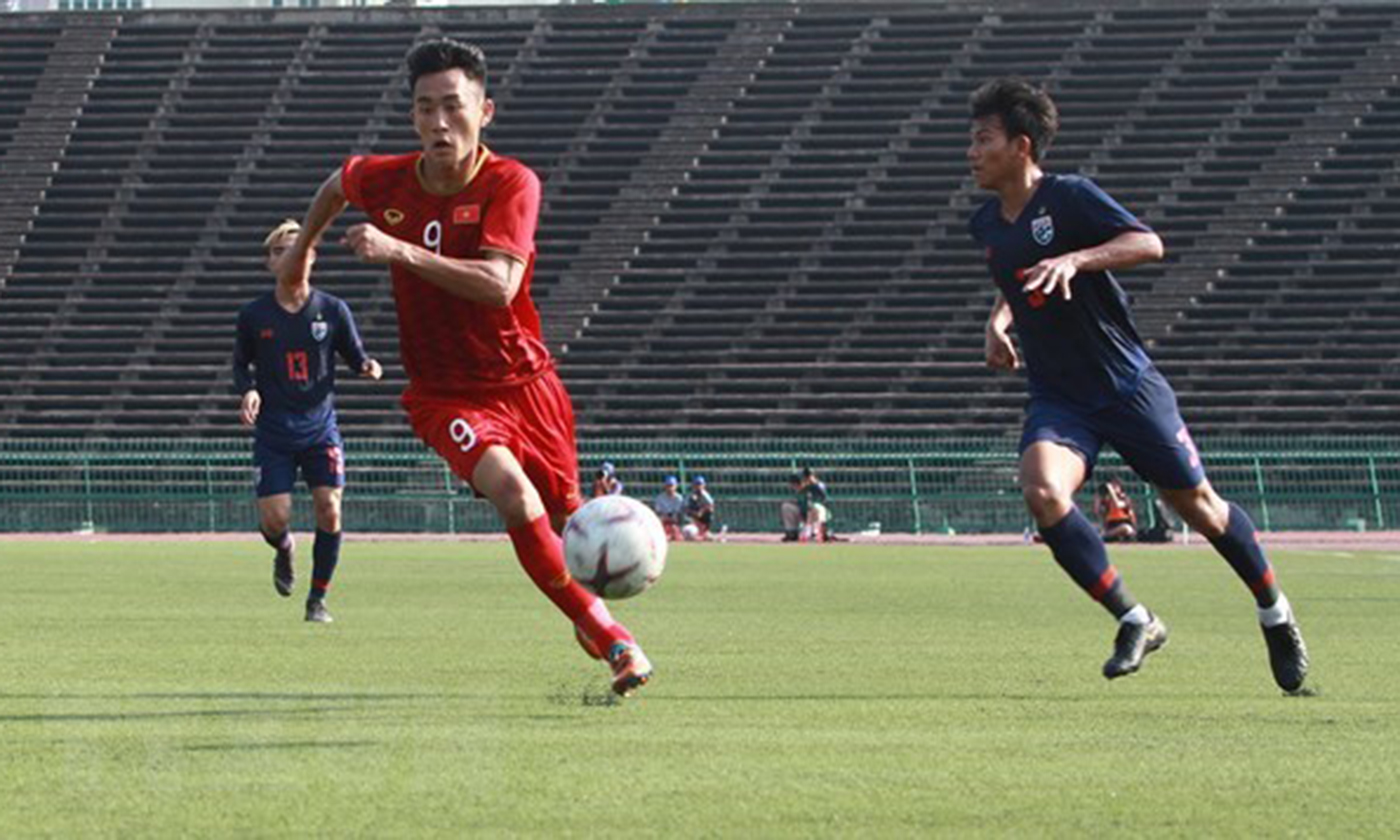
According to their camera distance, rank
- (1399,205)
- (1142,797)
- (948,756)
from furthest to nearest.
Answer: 1. (1399,205)
2. (948,756)
3. (1142,797)

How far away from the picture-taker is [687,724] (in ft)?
27.5

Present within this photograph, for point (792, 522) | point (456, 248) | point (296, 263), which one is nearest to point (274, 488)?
point (296, 263)

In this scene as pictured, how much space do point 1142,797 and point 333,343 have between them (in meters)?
10.5

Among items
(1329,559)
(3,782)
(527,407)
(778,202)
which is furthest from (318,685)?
(778,202)

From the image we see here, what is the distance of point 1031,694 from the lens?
9.78 metres

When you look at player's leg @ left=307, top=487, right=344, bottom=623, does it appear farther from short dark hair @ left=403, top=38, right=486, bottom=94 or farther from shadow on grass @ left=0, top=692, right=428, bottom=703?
short dark hair @ left=403, top=38, right=486, bottom=94

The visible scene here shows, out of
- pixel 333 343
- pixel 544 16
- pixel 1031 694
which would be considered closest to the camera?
pixel 1031 694

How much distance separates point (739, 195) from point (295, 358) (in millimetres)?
32145

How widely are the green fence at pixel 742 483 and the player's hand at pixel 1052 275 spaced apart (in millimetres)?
29127

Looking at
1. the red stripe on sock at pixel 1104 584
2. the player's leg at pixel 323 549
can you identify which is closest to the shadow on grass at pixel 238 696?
the red stripe on sock at pixel 1104 584

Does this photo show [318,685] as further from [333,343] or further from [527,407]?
[333,343]

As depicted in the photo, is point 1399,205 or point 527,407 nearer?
point 527,407

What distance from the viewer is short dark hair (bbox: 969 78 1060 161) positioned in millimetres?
10430

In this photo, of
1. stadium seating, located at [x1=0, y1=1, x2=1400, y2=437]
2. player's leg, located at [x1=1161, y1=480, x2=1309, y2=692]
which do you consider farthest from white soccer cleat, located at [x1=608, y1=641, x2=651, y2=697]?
stadium seating, located at [x1=0, y1=1, x2=1400, y2=437]
